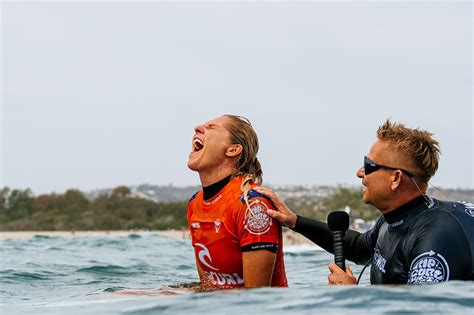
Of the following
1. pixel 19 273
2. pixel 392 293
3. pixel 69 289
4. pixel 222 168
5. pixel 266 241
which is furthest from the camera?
pixel 19 273

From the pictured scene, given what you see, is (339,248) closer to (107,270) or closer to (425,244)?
(425,244)

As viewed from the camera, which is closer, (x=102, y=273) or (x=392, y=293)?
(x=392, y=293)

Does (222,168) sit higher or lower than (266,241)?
higher

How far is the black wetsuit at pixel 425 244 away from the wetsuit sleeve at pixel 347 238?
39 centimetres

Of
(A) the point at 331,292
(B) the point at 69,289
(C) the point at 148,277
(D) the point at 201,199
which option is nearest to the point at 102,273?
(C) the point at 148,277

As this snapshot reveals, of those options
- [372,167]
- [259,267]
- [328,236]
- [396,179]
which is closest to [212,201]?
[259,267]

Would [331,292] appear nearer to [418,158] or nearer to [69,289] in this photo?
[418,158]

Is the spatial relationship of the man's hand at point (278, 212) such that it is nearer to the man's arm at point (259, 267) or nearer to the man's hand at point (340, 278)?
the man's arm at point (259, 267)

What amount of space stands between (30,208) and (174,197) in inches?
1228

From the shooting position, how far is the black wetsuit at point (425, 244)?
16.8 feet

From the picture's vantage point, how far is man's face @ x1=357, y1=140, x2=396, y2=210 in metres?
5.61

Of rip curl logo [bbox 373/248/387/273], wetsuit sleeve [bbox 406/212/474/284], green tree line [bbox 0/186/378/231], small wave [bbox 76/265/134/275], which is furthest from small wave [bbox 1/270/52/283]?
green tree line [bbox 0/186/378/231]

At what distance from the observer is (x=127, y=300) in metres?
5.34

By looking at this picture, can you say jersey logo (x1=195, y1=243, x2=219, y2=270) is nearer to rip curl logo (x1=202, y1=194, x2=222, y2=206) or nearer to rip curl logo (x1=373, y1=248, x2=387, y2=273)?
rip curl logo (x1=202, y1=194, x2=222, y2=206)
